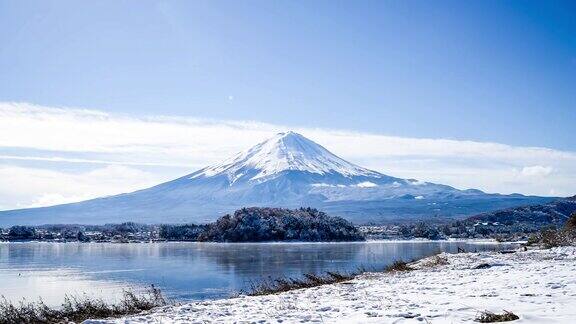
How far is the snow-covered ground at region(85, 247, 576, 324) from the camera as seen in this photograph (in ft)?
37.1

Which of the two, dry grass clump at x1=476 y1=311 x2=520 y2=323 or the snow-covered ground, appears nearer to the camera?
dry grass clump at x1=476 y1=311 x2=520 y2=323

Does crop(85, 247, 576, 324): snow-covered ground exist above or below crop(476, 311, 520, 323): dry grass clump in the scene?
below

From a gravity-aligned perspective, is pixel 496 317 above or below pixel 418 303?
above

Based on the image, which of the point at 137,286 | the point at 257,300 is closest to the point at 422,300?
the point at 257,300

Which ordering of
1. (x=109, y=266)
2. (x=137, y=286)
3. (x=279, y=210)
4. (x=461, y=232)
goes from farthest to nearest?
(x=461, y=232), (x=279, y=210), (x=109, y=266), (x=137, y=286)

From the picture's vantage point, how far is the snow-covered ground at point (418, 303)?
1130 centimetres

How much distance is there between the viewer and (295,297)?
682 inches

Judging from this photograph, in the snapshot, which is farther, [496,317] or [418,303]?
[418,303]

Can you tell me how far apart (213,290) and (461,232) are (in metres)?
122

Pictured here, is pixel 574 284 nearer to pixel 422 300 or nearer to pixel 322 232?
pixel 422 300

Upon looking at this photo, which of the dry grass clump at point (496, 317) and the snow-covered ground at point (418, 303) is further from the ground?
the dry grass clump at point (496, 317)

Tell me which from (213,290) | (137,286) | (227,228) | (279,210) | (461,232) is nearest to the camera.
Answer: (213,290)

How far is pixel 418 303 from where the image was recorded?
1343 centimetres

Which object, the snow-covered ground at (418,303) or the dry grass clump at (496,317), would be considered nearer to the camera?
the dry grass clump at (496,317)
